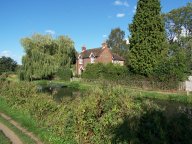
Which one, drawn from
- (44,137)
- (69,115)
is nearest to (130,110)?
(69,115)

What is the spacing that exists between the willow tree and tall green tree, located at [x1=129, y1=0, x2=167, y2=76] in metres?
19.7

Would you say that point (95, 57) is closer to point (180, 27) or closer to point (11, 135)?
point (180, 27)

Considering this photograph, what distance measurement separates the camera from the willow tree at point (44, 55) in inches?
2163

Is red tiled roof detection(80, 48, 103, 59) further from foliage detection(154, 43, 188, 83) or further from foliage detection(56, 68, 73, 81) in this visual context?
foliage detection(154, 43, 188, 83)

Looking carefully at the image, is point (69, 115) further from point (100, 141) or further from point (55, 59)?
point (55, 59)

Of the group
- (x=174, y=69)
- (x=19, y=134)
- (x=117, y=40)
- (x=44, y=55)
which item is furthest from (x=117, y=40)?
(x=19, y=134)

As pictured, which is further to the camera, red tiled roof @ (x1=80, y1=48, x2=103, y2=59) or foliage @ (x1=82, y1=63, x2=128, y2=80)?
red tiled roof @ (x1=80, y1=48, x2=103, y2=59)

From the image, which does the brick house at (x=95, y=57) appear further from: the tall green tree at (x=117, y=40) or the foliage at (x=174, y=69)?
the tall green tree at (x=117, y=40)

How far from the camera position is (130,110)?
8891 mm

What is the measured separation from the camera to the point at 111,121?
9023 millimetres

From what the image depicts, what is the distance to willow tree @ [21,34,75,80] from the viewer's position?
A: 5495cm

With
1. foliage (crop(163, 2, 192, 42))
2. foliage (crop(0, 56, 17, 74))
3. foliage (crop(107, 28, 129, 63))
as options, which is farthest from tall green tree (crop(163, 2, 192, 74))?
foliage (crop(0, 56, 17, 74))

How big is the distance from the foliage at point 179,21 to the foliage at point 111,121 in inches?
2028

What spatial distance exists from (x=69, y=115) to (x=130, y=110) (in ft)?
9.43
